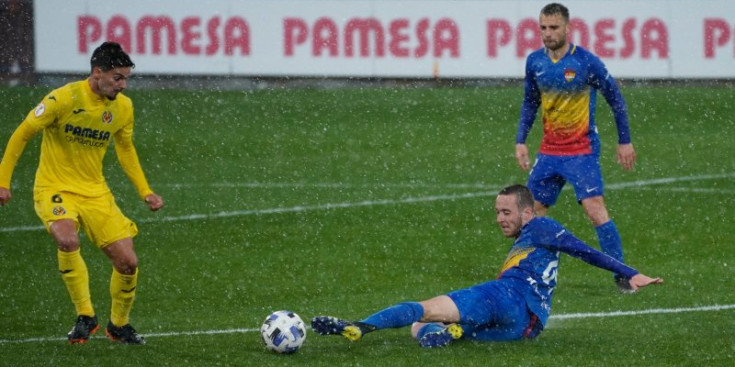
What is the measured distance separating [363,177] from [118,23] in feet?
24.0

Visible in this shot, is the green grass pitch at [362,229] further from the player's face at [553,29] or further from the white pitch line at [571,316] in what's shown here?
the player's face at [553,29]

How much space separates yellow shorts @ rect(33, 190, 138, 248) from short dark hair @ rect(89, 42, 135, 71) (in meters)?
0.98

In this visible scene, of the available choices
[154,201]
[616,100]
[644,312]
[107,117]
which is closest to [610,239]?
[644,312]

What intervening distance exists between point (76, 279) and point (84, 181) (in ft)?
2.42

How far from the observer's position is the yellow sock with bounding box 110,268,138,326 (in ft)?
33.2

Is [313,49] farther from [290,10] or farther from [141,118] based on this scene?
[141,118]

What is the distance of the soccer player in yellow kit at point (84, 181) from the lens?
9961mm

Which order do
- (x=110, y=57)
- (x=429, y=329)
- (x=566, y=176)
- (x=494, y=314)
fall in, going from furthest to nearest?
(x=566, y=176), (x=110, y=57), (x=429, y=329), (x=494, y=314)

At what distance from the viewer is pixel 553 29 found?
1161 centimetres

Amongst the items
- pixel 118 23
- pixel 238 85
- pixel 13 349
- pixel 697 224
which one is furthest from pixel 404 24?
pixel 13 349

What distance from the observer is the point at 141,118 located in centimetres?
2488

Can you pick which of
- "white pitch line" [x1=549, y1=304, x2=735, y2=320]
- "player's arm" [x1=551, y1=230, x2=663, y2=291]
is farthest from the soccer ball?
"white pitch line" [x1=549, y1=304, x2=735, y2=320]

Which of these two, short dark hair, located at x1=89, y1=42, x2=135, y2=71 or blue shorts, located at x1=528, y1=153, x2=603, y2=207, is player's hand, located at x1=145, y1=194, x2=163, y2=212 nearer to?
short dark hair, located at x1=89, y1=42, x2=135, y2=71

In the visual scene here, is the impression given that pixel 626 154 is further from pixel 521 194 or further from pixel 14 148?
pixel 14 148
